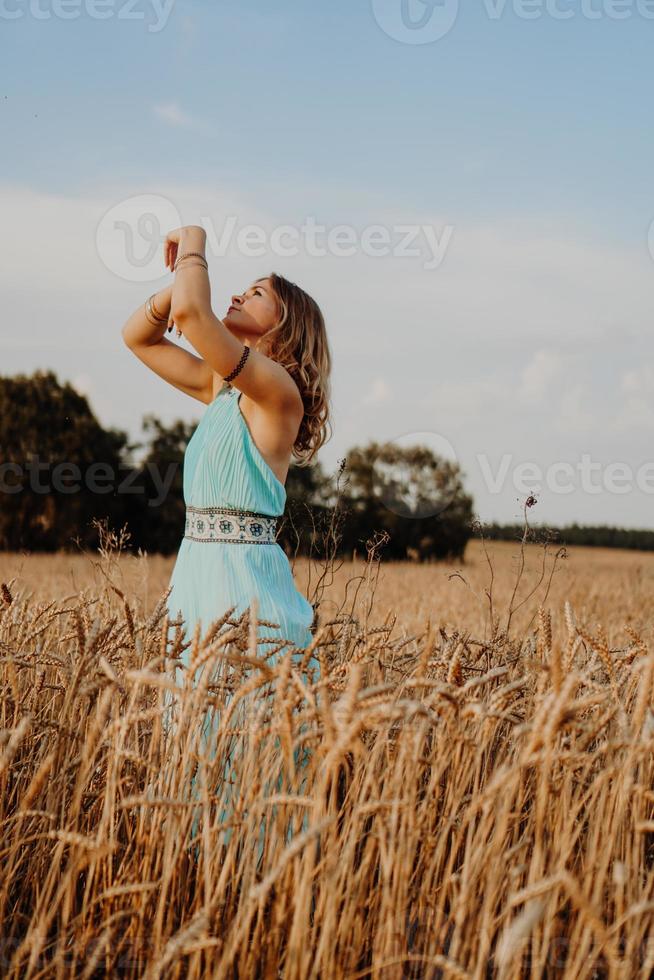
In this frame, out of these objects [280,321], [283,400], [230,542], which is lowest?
[230,542]

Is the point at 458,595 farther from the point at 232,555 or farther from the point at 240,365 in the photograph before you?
the point at 240,365

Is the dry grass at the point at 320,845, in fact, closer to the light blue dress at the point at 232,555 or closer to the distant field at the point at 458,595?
the light blue dress at the point at 232,555

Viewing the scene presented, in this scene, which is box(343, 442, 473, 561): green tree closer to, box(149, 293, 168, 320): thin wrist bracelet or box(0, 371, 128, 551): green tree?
box(0, 371, 128, 551): green tree

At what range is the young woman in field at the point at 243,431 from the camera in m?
2.89

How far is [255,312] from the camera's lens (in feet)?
10.5

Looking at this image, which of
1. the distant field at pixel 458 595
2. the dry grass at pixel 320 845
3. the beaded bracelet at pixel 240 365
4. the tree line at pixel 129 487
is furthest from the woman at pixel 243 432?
the tree line at pixel 129 487

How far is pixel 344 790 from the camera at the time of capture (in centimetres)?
278

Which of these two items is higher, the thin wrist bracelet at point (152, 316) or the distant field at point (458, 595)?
the thin wrist bracelet at point (152, 316)

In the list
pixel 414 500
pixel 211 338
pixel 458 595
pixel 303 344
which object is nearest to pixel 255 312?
pixel 303 344

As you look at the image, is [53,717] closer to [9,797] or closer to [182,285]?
[9,797]

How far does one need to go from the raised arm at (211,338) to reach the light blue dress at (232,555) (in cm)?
19

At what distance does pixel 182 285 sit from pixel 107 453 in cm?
Answer: 2744

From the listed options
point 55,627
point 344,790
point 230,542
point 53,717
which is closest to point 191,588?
point 230,542

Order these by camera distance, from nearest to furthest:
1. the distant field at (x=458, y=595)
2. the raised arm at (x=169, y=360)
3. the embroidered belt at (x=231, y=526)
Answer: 1. the embroidered belt at (x=231, y=526)
2. the raised arm at (x=169, y=360)
3. the distant field at (x=458, y=595)
